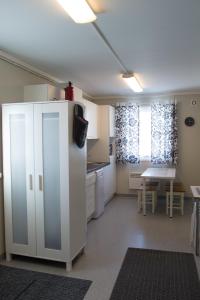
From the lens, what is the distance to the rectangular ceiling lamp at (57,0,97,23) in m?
1.90

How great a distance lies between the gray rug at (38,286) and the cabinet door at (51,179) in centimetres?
28

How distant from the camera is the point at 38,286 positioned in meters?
2.70

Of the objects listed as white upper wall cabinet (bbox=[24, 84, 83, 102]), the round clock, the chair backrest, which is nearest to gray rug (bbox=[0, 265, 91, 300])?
white upper wall cabinet (bbox=[24, 84, 83, 102])

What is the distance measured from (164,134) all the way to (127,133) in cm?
89

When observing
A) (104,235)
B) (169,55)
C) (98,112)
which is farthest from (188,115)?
(104,235)

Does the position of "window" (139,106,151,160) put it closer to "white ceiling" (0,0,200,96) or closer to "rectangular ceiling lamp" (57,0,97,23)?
"white ceiling" (0,0,200,96)

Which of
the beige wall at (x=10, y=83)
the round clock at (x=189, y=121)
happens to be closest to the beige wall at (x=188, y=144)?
the round clock at (x=189, y=121)

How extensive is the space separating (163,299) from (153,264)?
69 cm

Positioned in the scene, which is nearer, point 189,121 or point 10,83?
point 10,83

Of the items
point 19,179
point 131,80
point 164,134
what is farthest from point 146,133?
point 19,179

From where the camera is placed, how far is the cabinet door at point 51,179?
9.78 feet

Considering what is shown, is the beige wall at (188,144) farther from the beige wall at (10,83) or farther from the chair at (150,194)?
the beige wall at (10,83)

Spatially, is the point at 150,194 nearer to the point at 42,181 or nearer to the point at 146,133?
the point at 146,133

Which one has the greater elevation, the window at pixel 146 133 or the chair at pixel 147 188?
the window at pixel 146 133
